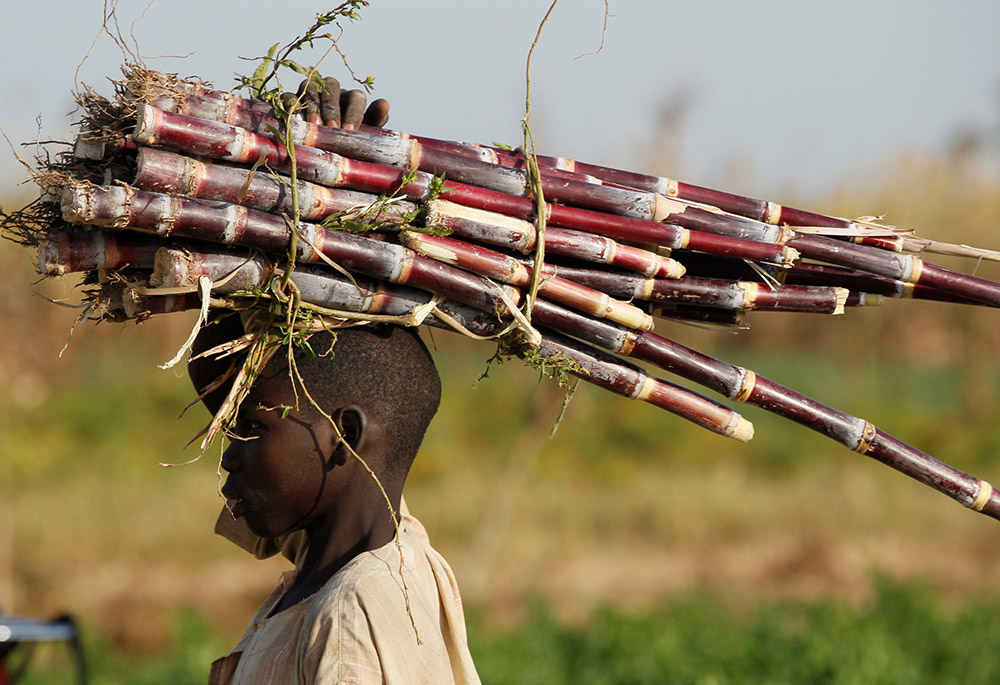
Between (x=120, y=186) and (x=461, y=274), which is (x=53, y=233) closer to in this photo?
(x=120, y=186)

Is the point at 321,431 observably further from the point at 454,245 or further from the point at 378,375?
the point at 454,245

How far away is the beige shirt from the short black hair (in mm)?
265

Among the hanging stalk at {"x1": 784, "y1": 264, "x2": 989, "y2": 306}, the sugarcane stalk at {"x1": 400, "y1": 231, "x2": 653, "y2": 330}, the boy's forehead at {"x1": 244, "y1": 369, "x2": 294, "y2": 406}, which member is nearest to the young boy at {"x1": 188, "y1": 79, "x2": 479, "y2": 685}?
the boy's forehead at {"x1": 244, "y1": 369, "x2": 294, "y2": 406}

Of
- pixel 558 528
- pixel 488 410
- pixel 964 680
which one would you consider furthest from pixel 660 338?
pixel 488 410

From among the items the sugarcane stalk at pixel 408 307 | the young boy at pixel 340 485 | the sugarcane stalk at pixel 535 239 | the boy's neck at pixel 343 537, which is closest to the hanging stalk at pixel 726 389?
the sugarcane stalk at pixel 408 307

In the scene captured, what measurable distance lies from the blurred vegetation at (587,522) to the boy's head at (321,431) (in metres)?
3.49

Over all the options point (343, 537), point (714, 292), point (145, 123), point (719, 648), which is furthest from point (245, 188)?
point (719, 648)

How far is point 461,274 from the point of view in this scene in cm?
199

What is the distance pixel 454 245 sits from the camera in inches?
77.6

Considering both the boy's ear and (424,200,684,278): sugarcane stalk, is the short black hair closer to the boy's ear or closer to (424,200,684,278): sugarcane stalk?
the boy's ear

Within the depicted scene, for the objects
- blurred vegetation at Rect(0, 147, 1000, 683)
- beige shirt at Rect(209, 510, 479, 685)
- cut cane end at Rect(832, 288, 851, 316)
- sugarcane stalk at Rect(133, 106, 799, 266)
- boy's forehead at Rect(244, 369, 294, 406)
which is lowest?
blurred vegetation at Rect(0, 147, 1000, 683)

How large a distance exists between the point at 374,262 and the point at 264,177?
0.25 metres

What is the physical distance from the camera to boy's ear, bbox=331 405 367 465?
2160mm

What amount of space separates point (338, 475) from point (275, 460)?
0.45 feet
